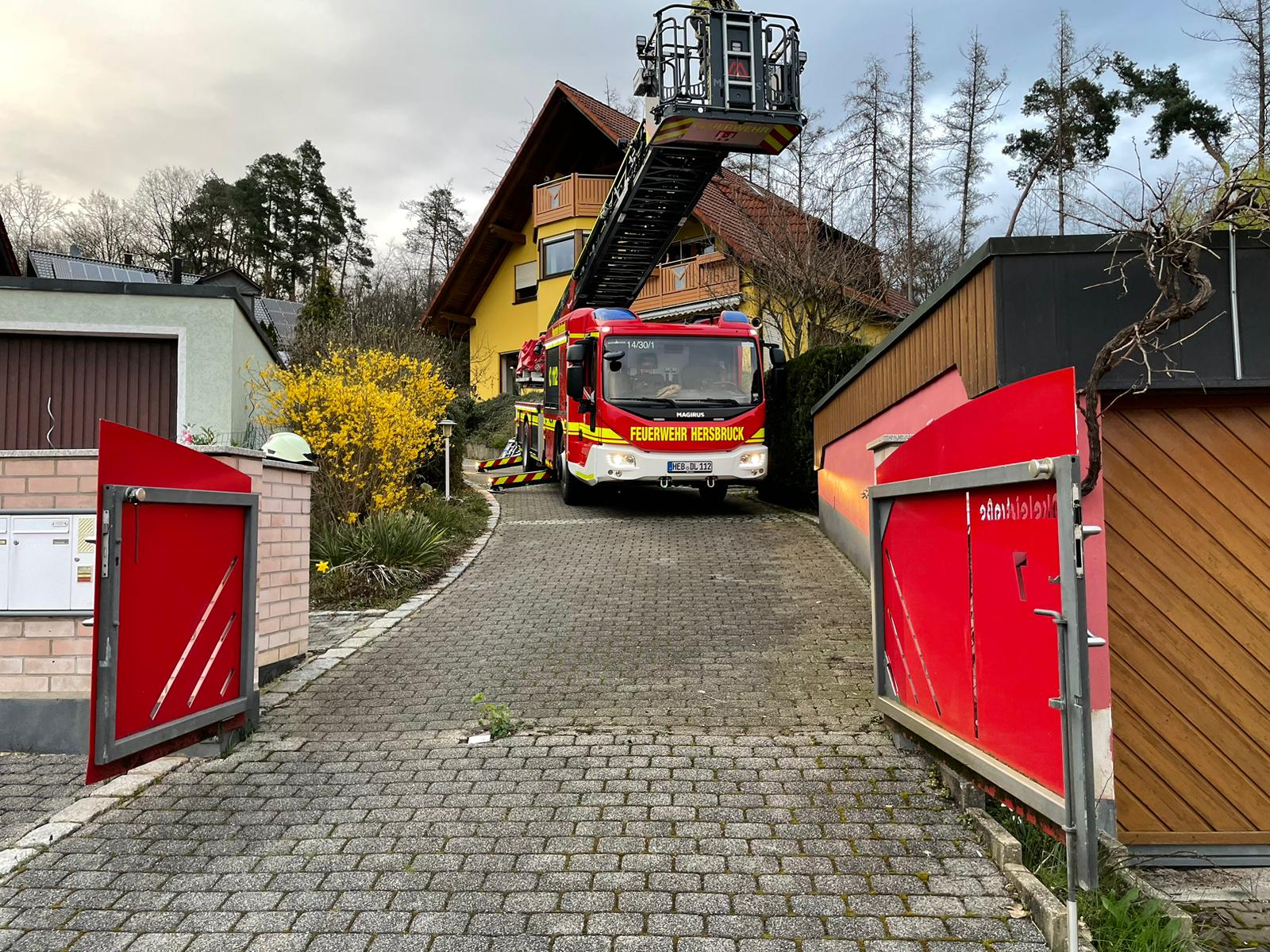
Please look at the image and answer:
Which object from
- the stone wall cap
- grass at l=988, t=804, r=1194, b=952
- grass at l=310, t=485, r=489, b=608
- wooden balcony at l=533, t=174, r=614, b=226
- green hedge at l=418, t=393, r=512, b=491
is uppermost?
wooden balcony at l=533, t=174, r=614, b=226

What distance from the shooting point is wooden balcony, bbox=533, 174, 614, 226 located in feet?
86.9

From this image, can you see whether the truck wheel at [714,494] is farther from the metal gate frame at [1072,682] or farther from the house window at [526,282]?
the house window at [526,282]

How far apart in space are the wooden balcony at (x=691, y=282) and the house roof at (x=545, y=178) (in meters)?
1.19

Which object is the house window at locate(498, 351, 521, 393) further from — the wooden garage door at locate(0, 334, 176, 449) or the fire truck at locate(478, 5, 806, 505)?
the wooden garage door at locate(0, 334, 176, 449)

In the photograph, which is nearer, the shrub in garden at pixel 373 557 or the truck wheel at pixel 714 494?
Result: the shrub in garden at pixel 373 557

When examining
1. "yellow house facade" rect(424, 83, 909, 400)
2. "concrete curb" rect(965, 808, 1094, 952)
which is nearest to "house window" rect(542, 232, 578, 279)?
"yellow house facade" rect(424, 83, 909, 400)

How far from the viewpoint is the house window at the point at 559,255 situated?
27250 millimetres

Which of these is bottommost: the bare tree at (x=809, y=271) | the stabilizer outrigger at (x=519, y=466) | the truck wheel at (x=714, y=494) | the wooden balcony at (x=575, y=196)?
the truck wheel at (x=714, y=494)

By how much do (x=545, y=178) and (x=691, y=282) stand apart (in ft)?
30.9

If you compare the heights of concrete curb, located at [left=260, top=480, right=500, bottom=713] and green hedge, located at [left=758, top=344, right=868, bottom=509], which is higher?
green hedge, located at [left=758, top=344, right=868, bottom=509]

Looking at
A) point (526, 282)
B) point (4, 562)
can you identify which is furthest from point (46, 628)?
point (526, 282)

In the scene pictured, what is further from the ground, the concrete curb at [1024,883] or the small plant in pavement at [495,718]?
the small plant in pavement at [495,718]

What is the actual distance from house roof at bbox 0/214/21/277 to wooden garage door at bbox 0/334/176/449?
10.1 m

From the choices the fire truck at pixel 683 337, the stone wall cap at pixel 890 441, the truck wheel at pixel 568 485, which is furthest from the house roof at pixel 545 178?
the stone wall cap at pixel 890 441
